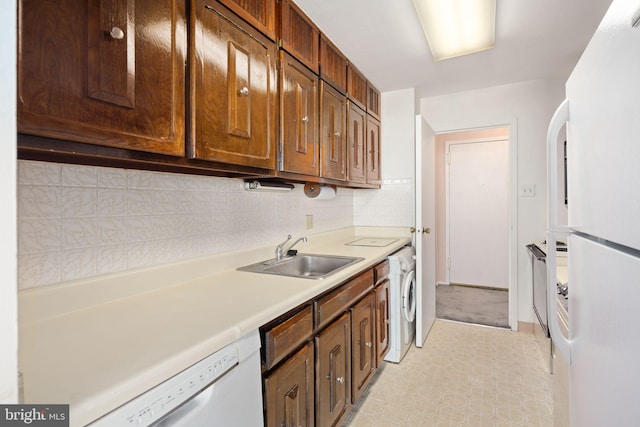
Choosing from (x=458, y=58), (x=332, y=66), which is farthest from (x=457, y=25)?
(x=332, y=66)

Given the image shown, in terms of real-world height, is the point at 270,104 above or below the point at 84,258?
above

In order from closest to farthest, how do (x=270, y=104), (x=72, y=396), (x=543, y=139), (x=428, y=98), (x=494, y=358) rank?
(x=72, y=396)
(x=270, y=104)
(x=494, y=358)
(x=543, y=139)
(x=428, y=98)

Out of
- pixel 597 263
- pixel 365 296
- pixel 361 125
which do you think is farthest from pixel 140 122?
pixel 361 125

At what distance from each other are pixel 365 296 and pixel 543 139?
2.35 m

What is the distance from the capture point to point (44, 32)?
70 cm

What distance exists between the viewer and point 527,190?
2.93 metres

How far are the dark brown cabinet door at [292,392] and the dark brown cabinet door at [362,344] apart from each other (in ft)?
1.54

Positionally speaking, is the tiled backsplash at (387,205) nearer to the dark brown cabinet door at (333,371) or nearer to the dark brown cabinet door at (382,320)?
the dark brown cabinet door at (382,320)

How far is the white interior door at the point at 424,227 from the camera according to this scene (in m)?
2.46

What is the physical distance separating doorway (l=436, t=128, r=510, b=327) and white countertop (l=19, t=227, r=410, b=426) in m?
3.31

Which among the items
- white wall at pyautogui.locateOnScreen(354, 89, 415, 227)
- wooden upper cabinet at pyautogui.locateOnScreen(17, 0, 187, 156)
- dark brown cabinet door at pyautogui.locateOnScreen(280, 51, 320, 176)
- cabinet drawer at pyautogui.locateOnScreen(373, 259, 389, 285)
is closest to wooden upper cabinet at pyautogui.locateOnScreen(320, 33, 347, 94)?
dark brown cabinet door at pyautogui.locateOnScreen(280, 51, 320, 176)

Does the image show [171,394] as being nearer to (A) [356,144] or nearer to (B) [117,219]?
(B) [117,219]

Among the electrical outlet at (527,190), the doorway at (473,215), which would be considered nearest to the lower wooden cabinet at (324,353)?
the electrical outlet at (527,190)

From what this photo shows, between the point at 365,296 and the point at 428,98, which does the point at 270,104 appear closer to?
the point at 365,296
